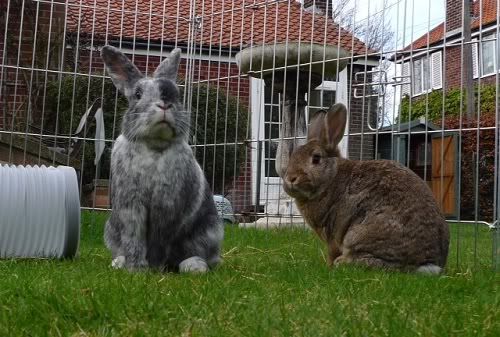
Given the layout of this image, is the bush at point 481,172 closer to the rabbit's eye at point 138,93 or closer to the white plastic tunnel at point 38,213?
the white plastic tunnel at point 38,213

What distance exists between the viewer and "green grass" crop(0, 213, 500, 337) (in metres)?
1.99

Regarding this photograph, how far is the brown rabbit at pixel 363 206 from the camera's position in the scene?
3.56 metres

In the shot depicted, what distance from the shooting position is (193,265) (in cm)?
334

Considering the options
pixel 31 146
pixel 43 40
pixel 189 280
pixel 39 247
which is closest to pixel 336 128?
pixel 189 280

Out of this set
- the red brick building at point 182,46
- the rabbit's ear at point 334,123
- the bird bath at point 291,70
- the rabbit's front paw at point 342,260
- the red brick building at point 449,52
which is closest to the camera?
the rabbit's front paw at point 342,260

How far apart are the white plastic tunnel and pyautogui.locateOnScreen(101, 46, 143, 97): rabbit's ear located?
0.85 m

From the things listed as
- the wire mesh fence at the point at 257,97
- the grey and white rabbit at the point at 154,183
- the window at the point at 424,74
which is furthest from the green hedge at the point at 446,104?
the grey and white rabbit at the point at 154,183

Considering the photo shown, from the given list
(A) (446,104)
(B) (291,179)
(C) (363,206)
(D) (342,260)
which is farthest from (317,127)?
(A) (446,104)

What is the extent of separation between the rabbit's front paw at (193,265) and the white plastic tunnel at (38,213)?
0.87 metres

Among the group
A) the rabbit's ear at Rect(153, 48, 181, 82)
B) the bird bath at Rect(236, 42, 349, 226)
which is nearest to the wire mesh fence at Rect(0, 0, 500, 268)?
the bird bath at Rect(236, 42, 349, 226)

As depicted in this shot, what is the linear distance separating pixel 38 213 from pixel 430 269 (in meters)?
2.10

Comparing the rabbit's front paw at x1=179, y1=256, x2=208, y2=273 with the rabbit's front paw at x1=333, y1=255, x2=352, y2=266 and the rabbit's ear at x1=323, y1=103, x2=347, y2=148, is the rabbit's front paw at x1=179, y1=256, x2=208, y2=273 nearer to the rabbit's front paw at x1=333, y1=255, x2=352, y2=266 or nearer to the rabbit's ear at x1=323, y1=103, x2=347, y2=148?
the rabbit's front paw at x1=333, y1=255, x2=352, y2=266

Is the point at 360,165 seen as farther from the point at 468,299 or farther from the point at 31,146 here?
the point at 31,146

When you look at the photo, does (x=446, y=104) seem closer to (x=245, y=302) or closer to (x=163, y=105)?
(x=163, y=105)
